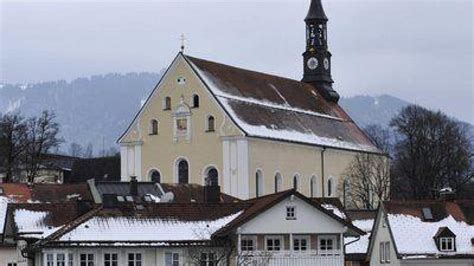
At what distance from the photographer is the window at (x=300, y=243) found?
6362 centimetres

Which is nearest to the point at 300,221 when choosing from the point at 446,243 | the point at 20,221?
the point at 446,243

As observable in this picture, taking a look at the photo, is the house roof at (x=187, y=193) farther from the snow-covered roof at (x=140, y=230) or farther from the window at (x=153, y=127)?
the snow-covered roof at (x=140, y=230)

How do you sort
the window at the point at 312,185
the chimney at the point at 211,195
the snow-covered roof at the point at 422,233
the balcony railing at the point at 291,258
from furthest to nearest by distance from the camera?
the window at the point at 312,185, the snow-covered roof at the point at 422,233, the chimney at the point at 211,195, the balcony railing at the point at 291,258

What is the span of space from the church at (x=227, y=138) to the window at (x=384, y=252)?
Answer: 29.4m

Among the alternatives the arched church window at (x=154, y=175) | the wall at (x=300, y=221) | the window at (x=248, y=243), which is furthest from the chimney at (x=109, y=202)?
the arched church window at (x=154, y=175)

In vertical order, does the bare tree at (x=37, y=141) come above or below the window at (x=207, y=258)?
above

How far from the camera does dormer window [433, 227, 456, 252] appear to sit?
73.2 metres

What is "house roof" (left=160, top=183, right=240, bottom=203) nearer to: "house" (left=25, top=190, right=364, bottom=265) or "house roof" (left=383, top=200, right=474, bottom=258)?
"house roof" (left=383, top=200, right=474, bottom=258)

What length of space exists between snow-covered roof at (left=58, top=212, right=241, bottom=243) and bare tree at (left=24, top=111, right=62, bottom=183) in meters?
57.7

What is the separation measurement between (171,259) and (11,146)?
60325 millimetres

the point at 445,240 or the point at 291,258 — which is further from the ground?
the point at 445,240

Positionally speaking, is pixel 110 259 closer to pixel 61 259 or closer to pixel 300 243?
pixel 61 259

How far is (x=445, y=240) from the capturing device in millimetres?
73375

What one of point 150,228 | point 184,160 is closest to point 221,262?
point 150,228
